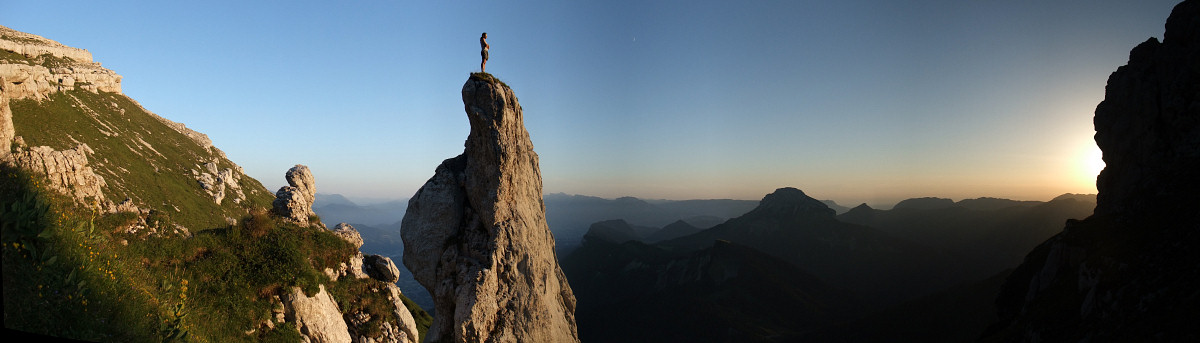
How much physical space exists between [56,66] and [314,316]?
224ft

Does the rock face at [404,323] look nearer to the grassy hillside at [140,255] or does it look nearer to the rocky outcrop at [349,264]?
the grassy hillside at [140,255]

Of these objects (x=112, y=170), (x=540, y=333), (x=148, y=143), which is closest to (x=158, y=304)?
(x=540, y=333)

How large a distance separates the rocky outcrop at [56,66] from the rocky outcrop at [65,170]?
1356 inches

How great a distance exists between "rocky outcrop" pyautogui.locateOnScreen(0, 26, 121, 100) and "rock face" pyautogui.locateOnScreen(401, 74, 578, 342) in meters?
48.7

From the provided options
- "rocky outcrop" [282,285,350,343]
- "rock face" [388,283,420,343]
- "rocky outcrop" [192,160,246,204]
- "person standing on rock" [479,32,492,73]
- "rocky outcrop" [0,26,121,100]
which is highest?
A: "rocky outcrop" [0,26,121,100]

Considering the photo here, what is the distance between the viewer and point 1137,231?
148 feet

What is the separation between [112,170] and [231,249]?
31.0 m

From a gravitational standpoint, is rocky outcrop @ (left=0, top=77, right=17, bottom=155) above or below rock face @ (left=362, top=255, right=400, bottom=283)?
above

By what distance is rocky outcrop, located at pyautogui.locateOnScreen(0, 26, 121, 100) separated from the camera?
154 ft

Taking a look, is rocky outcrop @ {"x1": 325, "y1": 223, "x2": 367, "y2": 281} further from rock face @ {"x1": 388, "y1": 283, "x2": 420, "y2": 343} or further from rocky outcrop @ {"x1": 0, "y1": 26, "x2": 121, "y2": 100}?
rocky outcrop @ {"x1": 0, "y1": 26, "x2": 121, "y2": 100}

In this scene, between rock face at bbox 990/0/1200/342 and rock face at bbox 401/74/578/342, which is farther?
rock face at bbox 990/0/1200/342

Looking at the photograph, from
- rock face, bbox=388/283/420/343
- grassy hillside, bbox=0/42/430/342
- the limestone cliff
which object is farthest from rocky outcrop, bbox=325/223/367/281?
the limestone cliff

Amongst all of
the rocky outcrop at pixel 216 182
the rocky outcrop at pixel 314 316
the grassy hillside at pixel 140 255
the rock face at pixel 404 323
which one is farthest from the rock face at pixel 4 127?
the rocky outcrop at pixel 216 182

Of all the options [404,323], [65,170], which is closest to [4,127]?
[65,170]
